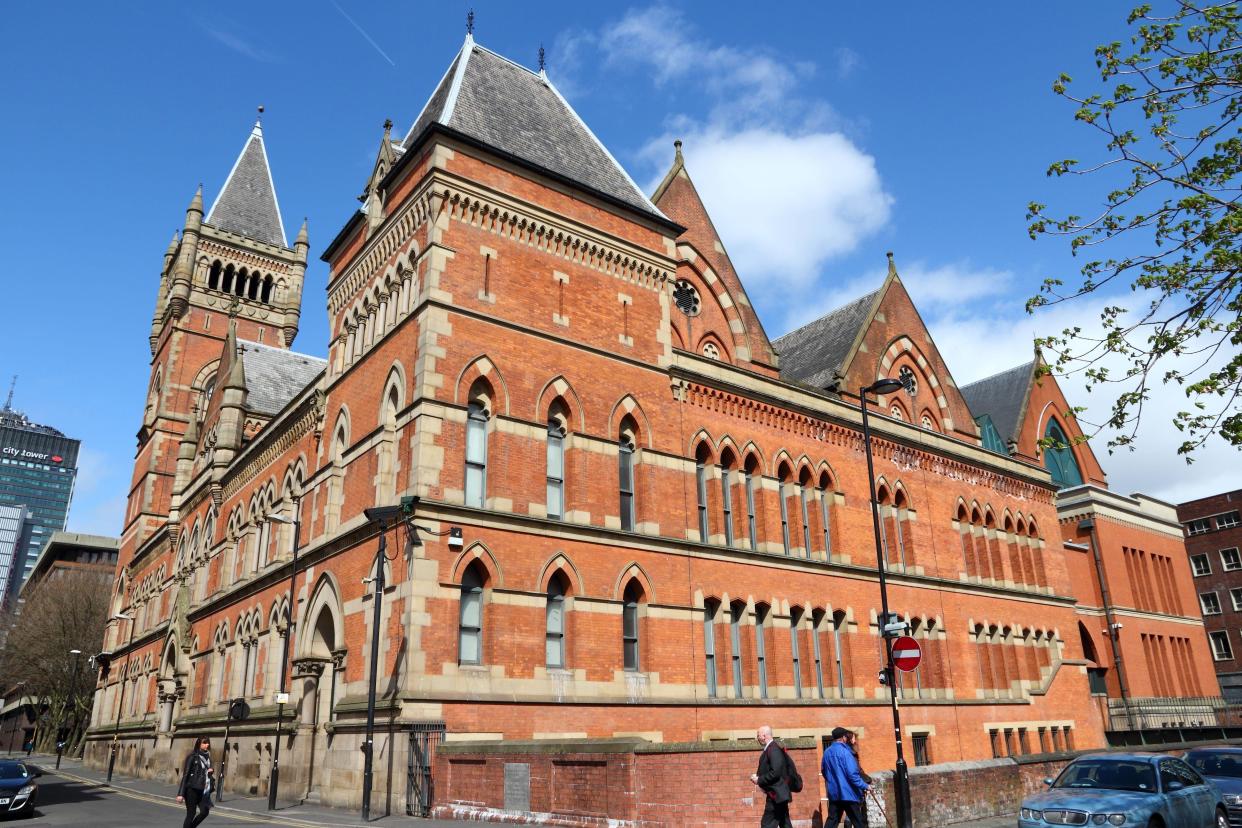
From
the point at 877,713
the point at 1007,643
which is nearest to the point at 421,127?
the point at 877,713

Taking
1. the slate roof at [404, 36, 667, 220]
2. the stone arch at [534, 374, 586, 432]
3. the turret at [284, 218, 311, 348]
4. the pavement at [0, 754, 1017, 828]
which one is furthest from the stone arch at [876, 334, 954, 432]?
the turret at [284, 218, 311, 348]

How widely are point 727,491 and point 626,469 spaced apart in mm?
4078

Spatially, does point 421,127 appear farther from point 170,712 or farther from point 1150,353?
point 170,712

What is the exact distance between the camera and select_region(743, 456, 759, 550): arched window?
26.9 meters

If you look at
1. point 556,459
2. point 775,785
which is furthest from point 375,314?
point 775,785

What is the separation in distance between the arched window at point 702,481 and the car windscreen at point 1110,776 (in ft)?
41.2

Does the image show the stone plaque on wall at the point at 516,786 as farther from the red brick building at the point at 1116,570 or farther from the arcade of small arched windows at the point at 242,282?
the arcade of small arched windows at the point at 242,282

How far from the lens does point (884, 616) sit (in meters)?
19.0

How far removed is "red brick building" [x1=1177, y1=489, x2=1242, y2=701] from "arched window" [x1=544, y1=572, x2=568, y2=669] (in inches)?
2219

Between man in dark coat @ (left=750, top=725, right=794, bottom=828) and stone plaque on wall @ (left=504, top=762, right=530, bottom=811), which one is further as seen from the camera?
stone plaque on wall @ (left=504, top=762, right=530, bottom=811)

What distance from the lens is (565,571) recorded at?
836 inches

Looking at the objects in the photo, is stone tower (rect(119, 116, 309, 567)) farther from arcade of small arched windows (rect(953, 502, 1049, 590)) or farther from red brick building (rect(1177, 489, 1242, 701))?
red brick building (rect(1177, 489, 1242, 701))

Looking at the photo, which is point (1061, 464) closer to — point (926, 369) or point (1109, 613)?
point (1109, 613)

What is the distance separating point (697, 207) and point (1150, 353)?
21.5 meters
